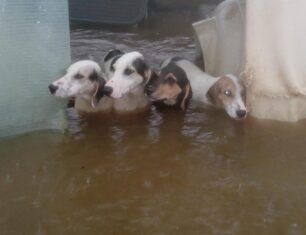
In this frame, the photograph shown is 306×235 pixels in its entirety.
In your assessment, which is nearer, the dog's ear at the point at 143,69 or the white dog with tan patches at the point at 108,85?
the white dog with tan patches at the point at 108,85

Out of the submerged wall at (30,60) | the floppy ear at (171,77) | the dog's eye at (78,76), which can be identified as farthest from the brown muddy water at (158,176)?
the dog's eye at (78,76)

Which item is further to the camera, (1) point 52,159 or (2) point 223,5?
(2) point 223,5

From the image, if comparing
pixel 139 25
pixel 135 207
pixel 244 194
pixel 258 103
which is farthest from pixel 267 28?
pixel 139 25

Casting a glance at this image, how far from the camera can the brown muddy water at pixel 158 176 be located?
319 cm

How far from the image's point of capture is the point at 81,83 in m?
4.42

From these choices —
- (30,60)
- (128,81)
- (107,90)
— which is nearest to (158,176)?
(107,90)

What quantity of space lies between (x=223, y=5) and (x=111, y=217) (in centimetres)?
311

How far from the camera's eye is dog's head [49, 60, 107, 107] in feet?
13.9

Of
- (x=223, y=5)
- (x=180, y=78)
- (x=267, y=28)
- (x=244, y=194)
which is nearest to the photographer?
(x=244, y=194)

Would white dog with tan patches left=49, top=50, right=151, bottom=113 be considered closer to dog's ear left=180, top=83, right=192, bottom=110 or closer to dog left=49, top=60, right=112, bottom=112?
dog left=49, top=60, right=112, bottom=112

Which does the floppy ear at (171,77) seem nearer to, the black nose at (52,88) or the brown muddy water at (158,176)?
the brown muddy water at (158,176)

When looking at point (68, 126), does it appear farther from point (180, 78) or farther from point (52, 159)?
point (180, 78)

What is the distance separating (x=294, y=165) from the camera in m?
3.82

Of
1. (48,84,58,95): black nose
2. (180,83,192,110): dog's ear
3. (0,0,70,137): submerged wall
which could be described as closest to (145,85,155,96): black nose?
(180,83,192,110): dog's ear
